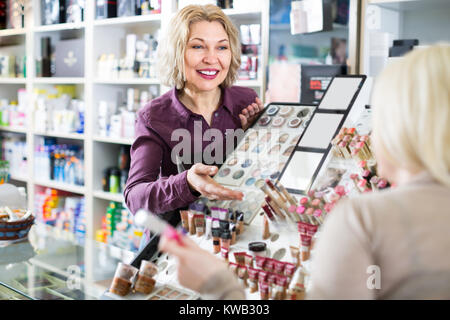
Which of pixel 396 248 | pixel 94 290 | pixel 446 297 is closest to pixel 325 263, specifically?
pixel 396 248

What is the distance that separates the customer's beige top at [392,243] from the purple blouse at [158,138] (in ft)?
2.87

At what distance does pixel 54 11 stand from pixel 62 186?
1398 millimetres

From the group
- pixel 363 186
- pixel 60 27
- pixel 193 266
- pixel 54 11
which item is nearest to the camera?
pixel 193 266

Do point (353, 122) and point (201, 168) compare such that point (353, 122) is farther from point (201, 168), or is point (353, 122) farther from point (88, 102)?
point (88, 102)

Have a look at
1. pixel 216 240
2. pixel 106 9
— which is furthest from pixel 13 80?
pixel 216 240

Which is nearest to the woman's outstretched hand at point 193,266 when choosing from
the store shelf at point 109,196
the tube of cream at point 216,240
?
the tube of cream at point 216,240

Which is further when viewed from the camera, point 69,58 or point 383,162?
point 69,58

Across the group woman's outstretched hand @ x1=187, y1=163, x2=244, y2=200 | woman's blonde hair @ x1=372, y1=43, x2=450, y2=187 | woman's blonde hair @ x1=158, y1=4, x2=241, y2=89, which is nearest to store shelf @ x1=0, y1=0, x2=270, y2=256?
woman's blonde hair @ x1=158, y1=4, x2=241, y2=89

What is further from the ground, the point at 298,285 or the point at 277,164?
the point at 277,164

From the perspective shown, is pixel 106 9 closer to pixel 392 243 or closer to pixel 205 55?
pixel 205 55

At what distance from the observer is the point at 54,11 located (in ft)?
13.4

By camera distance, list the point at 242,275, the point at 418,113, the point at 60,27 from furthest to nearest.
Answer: the point at 60,27
the point at 242,275
the point at 418,113

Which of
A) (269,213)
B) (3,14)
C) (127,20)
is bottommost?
(269,213)

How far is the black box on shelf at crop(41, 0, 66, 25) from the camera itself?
405cm
